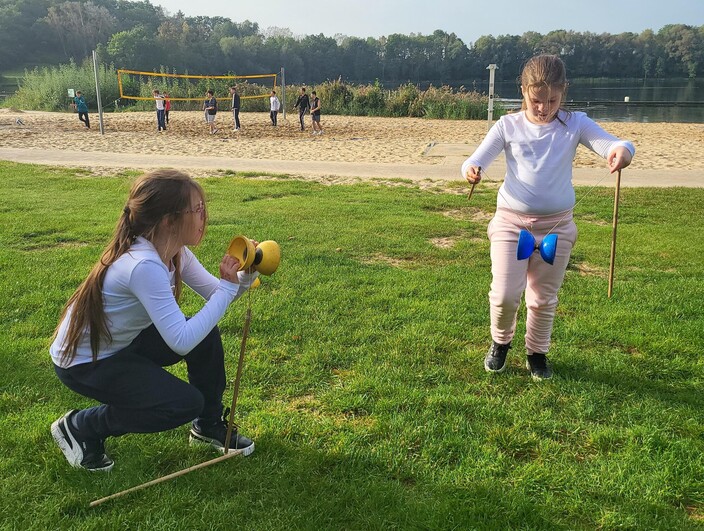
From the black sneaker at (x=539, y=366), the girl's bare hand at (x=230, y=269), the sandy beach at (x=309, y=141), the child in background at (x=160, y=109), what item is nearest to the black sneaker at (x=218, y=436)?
the girl's bare hand at (x=230, y=269)

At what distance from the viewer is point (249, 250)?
237 cm

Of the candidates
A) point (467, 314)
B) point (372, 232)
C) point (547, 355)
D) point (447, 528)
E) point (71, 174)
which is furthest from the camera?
point (71, 174)

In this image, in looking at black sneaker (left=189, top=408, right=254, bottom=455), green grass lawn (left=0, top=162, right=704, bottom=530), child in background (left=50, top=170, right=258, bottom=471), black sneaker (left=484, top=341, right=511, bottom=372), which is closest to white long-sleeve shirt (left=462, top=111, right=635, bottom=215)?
black sneaker (left=484, top=341, right=511, bottom=372)

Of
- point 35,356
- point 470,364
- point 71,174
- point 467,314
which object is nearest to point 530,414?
point 470,364

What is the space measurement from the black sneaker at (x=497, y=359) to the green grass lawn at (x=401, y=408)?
0.07 metres

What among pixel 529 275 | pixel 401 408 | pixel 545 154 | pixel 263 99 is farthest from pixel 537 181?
pixel 263 99

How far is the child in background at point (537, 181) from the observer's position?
10.6 ft

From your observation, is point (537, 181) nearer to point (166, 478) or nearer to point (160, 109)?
point (166, 478)

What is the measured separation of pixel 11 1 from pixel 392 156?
112 meters

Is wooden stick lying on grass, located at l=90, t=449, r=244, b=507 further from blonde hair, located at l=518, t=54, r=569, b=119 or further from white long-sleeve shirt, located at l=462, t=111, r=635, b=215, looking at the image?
blonde hair, located at l=518, t=54, r=569, b=119

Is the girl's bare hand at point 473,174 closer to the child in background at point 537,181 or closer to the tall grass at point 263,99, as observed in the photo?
the child in background at point 537,181

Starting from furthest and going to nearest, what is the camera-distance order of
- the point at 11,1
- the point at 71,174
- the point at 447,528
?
the point at 11,1
the point at 71,174
the point at 447,528

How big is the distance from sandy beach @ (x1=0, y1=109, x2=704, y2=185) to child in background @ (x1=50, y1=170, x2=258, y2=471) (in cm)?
1043

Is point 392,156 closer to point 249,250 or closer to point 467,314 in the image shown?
point 467,314
